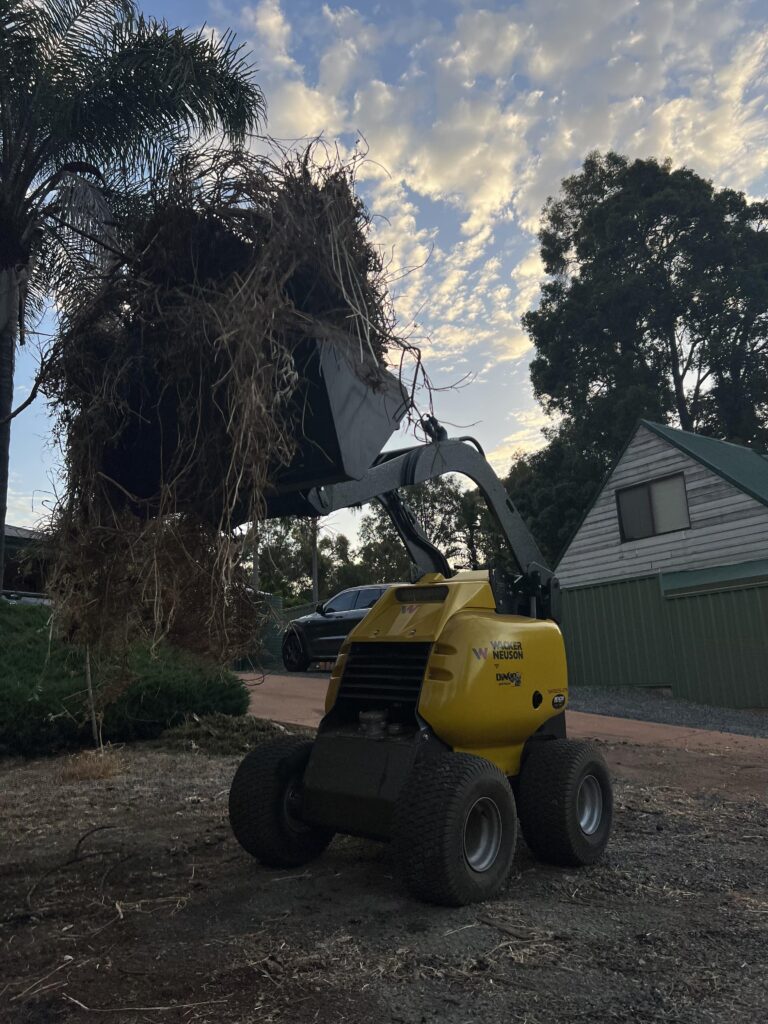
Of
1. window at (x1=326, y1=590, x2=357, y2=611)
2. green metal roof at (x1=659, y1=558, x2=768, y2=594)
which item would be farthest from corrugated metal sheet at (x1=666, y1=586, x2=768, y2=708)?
window at (x1=326, y1=590, x2=357, y2=611)

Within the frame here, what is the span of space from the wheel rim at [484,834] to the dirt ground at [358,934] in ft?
0.70

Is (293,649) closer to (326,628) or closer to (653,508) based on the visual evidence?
(326,628)

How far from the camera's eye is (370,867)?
468 centimetres

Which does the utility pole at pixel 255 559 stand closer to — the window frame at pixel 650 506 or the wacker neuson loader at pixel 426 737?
the wacker neuson loader at pixel 426 737

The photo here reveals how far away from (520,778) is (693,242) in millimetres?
31662

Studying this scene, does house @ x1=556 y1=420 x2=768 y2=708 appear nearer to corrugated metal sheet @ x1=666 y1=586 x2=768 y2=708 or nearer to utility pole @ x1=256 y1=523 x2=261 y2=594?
corrugated metal sheet @ x1=666 y1=586 x2=768 y2=708

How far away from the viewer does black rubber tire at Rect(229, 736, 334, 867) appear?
177 inches

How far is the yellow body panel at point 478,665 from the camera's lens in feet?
14.0

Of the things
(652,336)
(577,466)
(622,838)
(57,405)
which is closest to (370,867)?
(622,838)

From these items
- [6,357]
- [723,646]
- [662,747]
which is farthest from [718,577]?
[6,357]

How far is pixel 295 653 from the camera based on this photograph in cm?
1705

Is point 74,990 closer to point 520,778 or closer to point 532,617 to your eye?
point 520,778

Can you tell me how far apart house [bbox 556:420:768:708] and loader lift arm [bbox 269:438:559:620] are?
8886mm

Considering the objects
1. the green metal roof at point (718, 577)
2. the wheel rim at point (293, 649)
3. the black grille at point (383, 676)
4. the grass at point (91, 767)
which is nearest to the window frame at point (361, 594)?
the wheel rim at point (293, 649)
